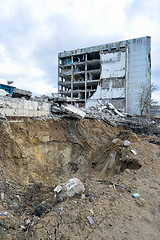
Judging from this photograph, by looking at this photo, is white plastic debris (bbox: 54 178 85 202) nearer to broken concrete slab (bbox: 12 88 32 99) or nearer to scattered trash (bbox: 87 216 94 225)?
scattered trash (bbox: 87 216 94 225)

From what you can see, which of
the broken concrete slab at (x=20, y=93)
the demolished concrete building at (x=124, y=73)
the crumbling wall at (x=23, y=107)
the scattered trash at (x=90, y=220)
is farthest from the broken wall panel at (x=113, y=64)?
the scattered trash at (x=90, y=220)

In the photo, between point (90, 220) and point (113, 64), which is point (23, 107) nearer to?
point (90, 220)

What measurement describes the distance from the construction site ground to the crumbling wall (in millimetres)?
424

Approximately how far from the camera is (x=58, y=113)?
8891mm

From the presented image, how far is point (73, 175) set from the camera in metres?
7.72

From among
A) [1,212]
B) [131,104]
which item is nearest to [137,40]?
[131,104]

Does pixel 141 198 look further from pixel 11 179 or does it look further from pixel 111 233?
pixel 11 179

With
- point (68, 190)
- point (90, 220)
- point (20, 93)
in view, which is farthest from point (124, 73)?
point (90, 220)

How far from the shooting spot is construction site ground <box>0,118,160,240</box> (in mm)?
2725

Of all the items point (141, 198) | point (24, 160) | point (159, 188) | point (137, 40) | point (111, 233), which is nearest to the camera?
point (111, 233)

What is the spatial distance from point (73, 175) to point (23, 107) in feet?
14.1

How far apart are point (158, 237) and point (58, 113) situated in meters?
7.26

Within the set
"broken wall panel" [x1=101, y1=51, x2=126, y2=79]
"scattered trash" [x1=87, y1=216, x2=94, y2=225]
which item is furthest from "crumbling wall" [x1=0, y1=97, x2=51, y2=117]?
"broken wall panel" [x1=101, y1=51, x2=126, y2=79]

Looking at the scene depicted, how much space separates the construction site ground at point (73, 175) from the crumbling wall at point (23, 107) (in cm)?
42
